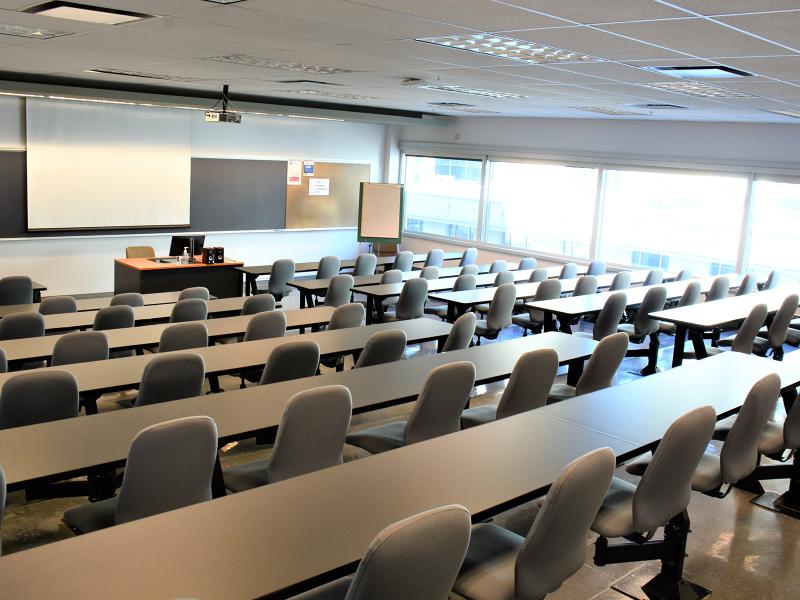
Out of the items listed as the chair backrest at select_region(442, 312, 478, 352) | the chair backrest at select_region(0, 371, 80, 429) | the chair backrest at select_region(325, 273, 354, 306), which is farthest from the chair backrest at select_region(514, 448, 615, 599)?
the chair backrest at select_region(325, 273, 354, 306)

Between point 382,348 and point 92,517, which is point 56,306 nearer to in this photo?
point 382,348

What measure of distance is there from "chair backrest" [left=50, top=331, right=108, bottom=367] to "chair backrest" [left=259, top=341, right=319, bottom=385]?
3.74 ft

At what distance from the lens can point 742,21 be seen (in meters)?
3.47

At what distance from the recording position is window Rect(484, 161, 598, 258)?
12.3 meters

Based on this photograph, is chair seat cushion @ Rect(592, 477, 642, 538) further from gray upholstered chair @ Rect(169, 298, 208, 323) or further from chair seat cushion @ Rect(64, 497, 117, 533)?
gray upholstered chair @ Rect(169, 298, 208, 323)

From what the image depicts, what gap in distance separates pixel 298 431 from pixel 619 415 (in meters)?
1.61

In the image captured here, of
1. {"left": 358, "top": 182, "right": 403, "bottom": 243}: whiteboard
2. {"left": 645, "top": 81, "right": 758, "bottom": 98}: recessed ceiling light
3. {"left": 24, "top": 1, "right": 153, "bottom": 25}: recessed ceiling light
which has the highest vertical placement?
{"left": 645, "top": 81, "right": 758, "bottom": 98}: recessed ceiling light

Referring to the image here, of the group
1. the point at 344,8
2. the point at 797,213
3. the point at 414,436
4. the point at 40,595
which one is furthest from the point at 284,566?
the point at 797,213

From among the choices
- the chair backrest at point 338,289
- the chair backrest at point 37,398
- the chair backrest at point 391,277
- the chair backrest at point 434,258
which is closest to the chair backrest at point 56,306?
the chair backrest at point 338,289

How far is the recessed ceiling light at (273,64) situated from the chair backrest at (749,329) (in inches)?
167

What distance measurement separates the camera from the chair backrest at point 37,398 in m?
3.70

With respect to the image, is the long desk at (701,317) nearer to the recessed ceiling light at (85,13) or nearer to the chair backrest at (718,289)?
the chair backrest at (718,289)

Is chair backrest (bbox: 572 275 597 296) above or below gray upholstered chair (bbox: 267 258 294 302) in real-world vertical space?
above

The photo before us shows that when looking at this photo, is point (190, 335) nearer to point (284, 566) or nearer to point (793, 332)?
point (284, 566)
